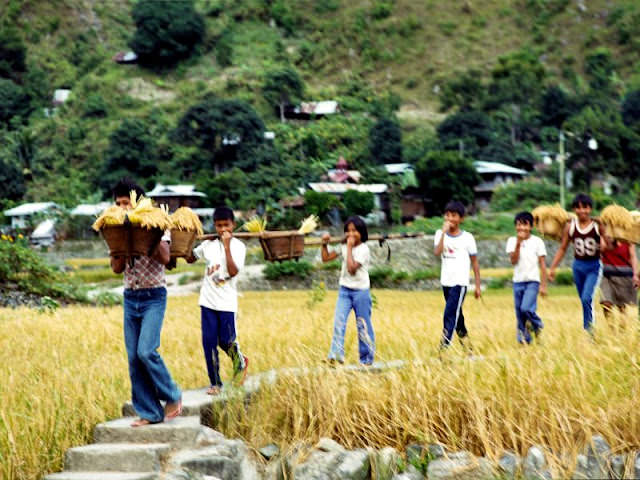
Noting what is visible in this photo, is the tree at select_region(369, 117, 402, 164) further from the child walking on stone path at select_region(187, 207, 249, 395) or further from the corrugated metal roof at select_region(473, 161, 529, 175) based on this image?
the child walking on stone path at select_region(187, 207, 249, 395)

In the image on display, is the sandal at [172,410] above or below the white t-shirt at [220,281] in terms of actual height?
below

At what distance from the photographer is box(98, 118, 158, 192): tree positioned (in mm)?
58125

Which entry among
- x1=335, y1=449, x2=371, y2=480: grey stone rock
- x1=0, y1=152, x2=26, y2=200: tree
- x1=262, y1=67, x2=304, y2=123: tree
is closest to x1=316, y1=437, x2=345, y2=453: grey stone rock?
x1=335, y1=449, x2=371, y2=480: grey stone rock

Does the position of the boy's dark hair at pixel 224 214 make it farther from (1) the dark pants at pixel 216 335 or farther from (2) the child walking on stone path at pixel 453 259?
(2) the child walking on stone path at pixel 453 259

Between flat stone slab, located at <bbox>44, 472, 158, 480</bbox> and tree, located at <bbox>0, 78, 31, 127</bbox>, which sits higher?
tree, located at <bbox>0, 78, 31, 127</bbox>

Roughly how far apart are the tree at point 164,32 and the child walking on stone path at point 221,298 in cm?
8231

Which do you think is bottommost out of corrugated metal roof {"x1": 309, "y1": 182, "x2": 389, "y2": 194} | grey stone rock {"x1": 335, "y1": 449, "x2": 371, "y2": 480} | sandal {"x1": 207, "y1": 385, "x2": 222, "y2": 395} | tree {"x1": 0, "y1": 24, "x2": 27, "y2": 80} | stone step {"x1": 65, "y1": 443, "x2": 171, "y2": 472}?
grey stone rock {"x1": 335, "y1": 449, "x2": 371, "y2": 480}

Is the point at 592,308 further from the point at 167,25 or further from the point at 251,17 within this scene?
the point at 251,17

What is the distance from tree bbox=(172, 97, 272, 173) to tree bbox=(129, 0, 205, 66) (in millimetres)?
29168

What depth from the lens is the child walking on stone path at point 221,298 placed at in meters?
6.63

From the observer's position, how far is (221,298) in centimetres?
664

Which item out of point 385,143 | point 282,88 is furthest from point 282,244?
point 282,88

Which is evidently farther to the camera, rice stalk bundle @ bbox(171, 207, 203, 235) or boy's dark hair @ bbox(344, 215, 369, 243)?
boy's dark hair @ bbox(344, 215, 369, 243)

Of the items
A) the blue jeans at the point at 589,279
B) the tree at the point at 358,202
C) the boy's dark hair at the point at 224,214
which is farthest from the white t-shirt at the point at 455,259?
the tree at the point at 358,202
